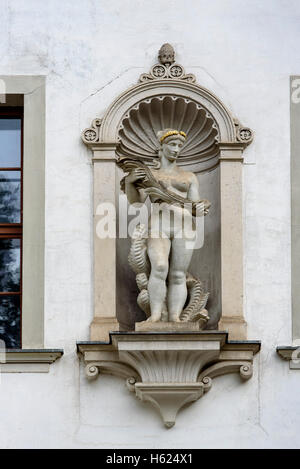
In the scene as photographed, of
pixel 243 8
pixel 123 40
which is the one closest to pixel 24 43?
pixel 123 40

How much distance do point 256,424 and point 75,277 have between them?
175 cm

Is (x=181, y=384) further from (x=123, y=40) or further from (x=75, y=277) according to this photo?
(x=123, y=40)

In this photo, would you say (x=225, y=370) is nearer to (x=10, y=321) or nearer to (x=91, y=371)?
(x=91, y=371)

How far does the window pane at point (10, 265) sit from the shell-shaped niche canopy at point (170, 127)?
110cm

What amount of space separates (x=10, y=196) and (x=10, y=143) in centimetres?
44

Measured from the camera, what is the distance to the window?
15586mm

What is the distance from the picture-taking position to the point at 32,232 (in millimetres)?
15445

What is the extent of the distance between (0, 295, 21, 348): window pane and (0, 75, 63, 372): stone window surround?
268 mm

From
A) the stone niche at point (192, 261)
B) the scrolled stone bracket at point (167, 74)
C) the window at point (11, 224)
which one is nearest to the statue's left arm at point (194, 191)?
the stone niche at point (192, 261)

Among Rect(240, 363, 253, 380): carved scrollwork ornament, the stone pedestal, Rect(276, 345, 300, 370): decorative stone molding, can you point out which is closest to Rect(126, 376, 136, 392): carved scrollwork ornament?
the stone pedestal

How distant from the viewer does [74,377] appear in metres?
15.1

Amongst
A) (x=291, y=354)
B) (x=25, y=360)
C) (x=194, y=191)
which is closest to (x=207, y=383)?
(x=291, y=354)

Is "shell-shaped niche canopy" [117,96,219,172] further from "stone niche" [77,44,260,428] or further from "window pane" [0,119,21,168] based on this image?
"window pane" [0,119,21,168]

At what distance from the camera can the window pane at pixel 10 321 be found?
15.5 meters
